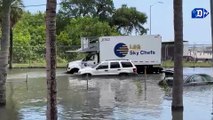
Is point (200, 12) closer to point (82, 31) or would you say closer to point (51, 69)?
point (51, 69)

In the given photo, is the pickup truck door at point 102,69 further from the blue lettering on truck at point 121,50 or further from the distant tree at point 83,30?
the distant tree at point 83,30

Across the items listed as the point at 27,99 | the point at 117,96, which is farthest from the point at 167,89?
the point at 27,99

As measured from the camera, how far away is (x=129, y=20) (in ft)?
344

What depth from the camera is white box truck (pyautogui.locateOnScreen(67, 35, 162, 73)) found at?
51031 millimetres

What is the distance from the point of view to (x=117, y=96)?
88.8ft

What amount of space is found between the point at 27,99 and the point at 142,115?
329 inches

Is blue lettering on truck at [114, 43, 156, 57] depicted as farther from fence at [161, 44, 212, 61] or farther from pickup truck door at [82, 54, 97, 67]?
fence at [161, 44, 212, 61]

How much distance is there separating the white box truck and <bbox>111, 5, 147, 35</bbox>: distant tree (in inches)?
2059

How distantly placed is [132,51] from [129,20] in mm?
53660

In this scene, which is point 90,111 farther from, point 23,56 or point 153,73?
point 23,56

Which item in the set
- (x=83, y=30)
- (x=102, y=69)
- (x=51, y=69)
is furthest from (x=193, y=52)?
(x=51, y=69)

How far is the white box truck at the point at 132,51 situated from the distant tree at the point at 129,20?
52.3 meters

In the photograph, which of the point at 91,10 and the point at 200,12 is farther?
the point at 91,10

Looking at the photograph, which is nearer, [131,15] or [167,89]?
[167,89]
